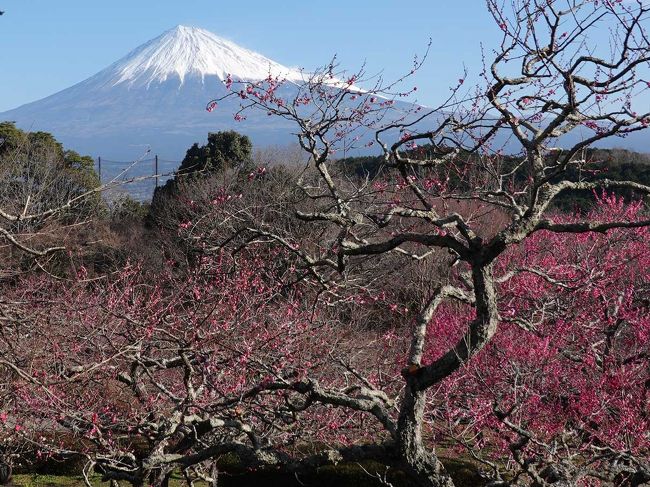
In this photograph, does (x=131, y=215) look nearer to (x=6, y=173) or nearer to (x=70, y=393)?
(x=6, y=173)

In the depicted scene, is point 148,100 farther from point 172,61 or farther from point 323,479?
point 323,479

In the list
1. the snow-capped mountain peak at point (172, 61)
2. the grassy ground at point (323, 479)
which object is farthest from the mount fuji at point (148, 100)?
the grassy ground at point (323, 479)

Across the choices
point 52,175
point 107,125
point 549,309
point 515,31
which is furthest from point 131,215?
point 107,125

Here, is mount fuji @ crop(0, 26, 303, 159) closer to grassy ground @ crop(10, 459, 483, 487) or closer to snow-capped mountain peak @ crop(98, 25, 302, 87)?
snow-capped mountain peak @ crop(98, 25, 302, 87)

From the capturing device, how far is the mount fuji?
14875 centimetres

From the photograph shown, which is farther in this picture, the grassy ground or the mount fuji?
the mount fuji

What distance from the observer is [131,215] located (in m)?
26.7

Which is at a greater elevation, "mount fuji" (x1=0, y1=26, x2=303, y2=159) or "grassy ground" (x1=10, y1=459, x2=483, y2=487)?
"mount fuji" (x1=0, y1=26, x2=303, y2=159)

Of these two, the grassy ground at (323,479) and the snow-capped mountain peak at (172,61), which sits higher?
the snow-capped mountain peak at (172,61)

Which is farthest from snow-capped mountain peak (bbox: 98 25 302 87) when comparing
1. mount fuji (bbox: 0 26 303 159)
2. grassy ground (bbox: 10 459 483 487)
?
grassy ground (bbox: 10 459 483 487)

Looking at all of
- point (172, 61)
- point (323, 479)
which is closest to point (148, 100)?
point (172, 61)

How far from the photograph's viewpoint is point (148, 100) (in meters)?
164

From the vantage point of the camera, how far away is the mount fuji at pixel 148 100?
149 m

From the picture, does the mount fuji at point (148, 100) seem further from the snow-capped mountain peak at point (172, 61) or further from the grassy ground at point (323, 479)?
the grassy ground at point (323, 479)
